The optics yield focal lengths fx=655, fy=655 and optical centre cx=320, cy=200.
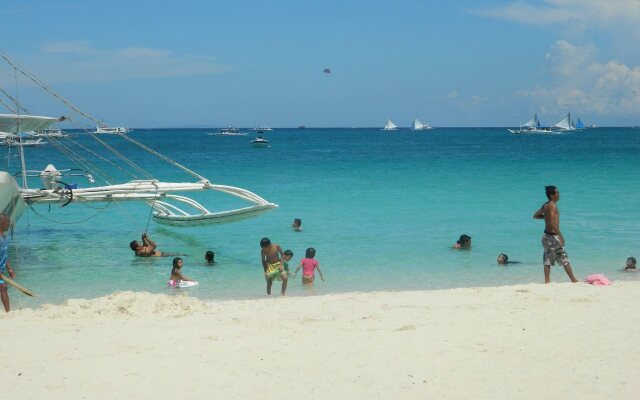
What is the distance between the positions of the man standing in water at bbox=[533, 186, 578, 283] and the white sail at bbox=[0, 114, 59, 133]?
34.5 feet

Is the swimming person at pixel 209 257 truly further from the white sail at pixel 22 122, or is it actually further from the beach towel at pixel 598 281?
the beach towel at pixel 598 281

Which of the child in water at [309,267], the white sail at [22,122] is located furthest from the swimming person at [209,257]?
the white sail at [22,122]

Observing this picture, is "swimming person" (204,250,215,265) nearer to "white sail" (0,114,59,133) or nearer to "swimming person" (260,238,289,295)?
"swimming person" (260,238,289,295)

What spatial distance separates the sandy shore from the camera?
530cm

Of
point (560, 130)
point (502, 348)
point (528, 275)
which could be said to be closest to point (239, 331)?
point (502, 348)

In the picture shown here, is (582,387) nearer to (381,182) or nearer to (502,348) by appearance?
(502,348)

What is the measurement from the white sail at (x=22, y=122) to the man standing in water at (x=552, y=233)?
34.5 ft

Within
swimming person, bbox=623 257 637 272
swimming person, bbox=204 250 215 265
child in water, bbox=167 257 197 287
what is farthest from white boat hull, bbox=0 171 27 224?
swimming person, bbox=623 257 637 272

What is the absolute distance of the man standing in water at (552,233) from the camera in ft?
30.2

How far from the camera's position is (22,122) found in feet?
46.9

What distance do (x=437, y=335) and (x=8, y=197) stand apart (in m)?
8.98

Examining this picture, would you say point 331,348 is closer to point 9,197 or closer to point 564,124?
point 9,197

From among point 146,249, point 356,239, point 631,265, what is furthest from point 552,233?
point 146,249

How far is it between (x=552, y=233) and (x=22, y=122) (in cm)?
1120
